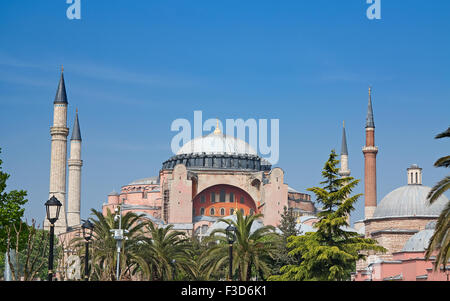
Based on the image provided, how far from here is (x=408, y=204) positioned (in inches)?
2453

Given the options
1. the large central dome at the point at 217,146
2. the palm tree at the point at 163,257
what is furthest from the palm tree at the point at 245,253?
the large central dome at the point at 217,146

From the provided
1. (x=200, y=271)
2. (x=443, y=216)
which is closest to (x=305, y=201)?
(x=200, y=271)

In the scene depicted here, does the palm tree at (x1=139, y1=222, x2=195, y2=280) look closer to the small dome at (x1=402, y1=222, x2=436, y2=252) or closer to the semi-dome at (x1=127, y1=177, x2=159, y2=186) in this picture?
the small dome at (x1=402, y1=222, x2=436, y2=252)

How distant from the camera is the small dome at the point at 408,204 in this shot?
202ft

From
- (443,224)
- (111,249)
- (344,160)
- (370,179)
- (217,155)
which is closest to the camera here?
(443,224)

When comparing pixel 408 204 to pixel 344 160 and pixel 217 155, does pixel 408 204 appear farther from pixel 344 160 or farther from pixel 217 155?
pixel 344 160

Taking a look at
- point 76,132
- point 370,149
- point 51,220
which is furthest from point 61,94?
point 51,220

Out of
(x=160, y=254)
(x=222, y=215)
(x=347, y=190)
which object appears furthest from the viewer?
(x=222, y=215)

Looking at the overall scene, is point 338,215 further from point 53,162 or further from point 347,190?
point 53,162

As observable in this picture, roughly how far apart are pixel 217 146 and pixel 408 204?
2740cm

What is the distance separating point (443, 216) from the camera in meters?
21.0

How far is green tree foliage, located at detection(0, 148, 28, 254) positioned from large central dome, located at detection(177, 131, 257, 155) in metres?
49.9
